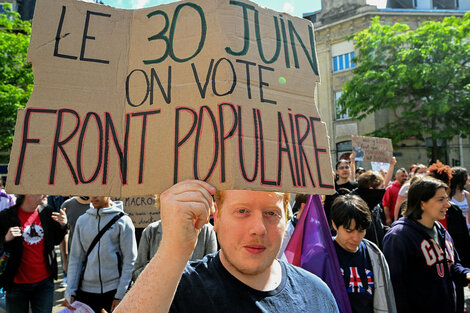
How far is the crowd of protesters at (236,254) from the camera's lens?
4.15 feet

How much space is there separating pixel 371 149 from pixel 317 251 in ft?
17.1

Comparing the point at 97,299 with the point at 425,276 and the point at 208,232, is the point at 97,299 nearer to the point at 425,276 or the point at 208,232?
the point at 208,232

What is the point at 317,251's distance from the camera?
2611 mm

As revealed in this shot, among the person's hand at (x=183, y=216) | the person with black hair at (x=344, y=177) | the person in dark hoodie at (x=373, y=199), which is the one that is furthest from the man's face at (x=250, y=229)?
the person with black hair at (x=344, y=177)

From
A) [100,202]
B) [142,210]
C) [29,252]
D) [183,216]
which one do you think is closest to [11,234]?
[29,252]

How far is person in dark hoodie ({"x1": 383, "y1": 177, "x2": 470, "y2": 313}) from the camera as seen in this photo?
2963 millimetres

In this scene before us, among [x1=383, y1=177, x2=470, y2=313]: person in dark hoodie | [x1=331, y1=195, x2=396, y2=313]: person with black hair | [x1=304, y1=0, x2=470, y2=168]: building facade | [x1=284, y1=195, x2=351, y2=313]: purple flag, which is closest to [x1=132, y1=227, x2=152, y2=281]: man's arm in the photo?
[x1=284, y1=195, x2=351, y2=313]: purple flag

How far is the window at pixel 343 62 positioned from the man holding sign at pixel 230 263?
24330mm

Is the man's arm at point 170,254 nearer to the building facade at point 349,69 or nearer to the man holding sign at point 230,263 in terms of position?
the man holding sign at point 230,263

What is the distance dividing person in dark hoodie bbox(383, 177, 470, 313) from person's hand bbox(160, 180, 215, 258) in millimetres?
2347

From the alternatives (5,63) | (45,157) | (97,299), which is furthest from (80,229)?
(5,63)

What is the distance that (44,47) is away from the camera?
154 centimetres

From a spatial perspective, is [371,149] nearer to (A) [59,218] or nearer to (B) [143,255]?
(B) [143,255]

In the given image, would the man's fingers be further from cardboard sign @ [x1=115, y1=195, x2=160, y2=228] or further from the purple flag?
cardboard sign @ [x1=115, y1=195, x2=160, y2=228]
